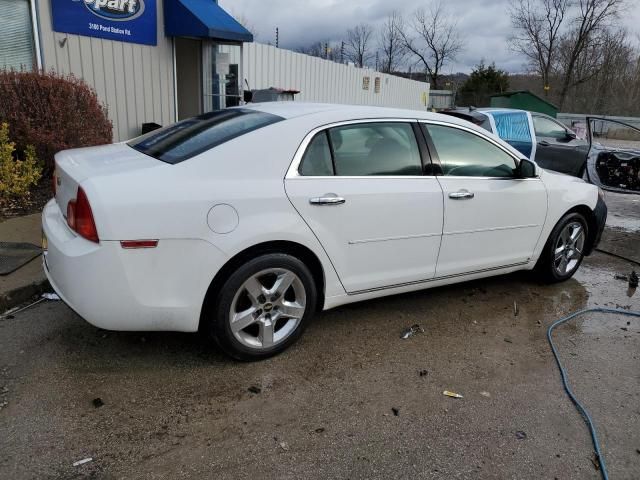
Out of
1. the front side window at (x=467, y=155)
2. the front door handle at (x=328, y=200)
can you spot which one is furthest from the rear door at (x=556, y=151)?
the front door handle at (x=328, y=200)

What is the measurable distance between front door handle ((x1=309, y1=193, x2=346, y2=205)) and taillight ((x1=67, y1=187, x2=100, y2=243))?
1.26 m

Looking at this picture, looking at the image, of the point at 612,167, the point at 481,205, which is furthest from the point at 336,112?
the point at 612,167

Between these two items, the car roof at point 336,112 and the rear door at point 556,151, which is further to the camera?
the rear door at point 556,151

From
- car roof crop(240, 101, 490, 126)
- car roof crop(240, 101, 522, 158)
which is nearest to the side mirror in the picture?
car roof crop(240, 101, 522, 158)

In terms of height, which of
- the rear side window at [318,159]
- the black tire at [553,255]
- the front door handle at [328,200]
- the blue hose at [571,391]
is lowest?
the blue hose at [571,391]

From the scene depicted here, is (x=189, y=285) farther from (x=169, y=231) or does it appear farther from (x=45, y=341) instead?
(x=45, y=341)

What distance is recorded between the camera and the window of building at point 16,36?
7617 millimetres

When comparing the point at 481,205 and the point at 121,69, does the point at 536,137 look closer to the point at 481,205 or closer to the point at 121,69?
the point at 481,205

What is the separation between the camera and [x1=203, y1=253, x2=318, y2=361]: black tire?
3.07 metres

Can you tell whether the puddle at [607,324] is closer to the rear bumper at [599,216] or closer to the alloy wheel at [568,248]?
the alloy wheel at [568,248]

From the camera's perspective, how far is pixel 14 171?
621 centimetres

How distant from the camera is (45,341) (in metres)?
3.52

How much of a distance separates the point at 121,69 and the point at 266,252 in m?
7.64

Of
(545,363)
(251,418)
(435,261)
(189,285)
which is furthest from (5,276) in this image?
(545,363)
